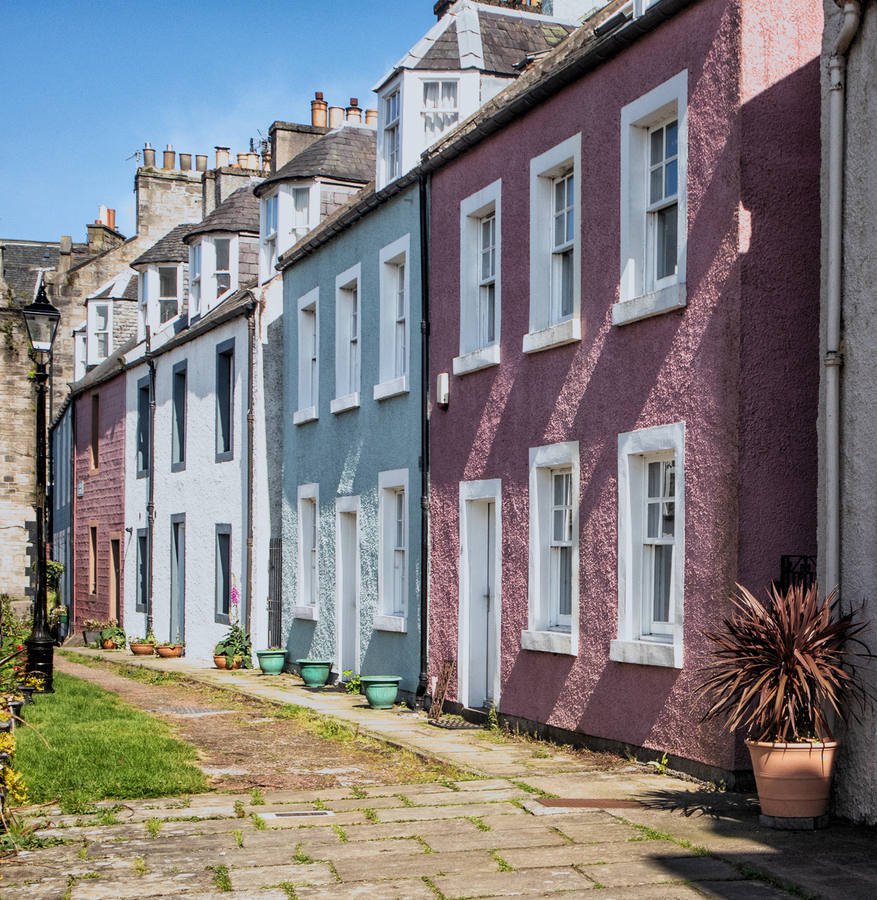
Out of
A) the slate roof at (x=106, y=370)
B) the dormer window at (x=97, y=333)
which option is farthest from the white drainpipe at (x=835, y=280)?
the dormer window at (x=97, y=333)

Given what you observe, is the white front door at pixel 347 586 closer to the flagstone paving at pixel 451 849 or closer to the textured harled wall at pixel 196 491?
the textured harled wall at pixel 196 491

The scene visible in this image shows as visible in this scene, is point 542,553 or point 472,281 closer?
point 542,553

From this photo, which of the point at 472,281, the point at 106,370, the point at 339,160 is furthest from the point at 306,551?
the point at 106,370

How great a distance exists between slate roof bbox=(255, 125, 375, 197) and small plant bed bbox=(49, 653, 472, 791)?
8.65 meters

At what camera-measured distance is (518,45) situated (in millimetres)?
16219

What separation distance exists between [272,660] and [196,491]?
5.59m

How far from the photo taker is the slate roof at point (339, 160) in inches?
821

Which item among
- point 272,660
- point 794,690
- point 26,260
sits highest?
point 26,260

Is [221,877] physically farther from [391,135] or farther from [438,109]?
[391,135]

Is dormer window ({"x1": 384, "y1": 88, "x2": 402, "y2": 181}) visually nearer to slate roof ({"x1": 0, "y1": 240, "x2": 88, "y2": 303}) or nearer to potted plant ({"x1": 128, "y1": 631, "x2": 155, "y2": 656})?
potted plant ({"x1": 128, "y1": 631, "x2": 155, "y2": 656})

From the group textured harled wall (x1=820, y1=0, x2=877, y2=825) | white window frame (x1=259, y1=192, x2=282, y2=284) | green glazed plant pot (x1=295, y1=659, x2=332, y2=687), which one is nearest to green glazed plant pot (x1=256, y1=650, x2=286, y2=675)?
green glazed plant pot (x1=295, y1=659, x2=332, y2=687)

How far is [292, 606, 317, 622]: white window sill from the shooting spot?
61.5 ft

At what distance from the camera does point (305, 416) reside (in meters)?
19.3

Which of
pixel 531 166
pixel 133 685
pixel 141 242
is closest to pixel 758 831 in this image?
pixel 531 166
